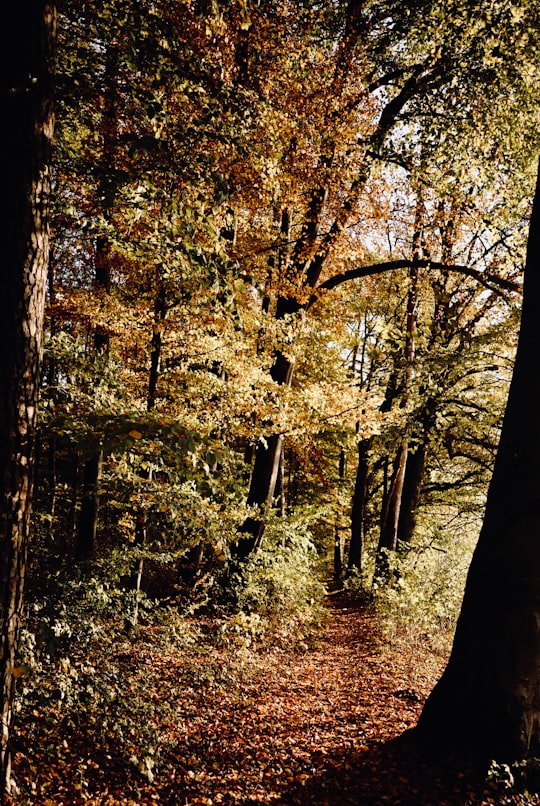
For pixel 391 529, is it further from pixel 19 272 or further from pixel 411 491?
pixel 19 272

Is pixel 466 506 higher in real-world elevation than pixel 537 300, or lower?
lower

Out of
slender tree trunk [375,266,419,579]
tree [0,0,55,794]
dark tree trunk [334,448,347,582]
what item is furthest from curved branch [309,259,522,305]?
dark tree trunk [334,448,347,582]

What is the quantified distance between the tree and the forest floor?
1351mm

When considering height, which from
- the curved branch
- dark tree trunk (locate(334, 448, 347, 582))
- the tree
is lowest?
dark tree trunk (locate(334, 448, 347, 582))

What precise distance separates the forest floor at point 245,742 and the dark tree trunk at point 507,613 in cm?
40

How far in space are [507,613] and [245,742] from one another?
10.9 feet

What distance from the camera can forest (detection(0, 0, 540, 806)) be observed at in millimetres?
3490

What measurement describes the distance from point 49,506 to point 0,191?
15050mm

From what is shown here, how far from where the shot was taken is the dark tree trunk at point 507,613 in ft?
13.9

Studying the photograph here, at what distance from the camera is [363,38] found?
28.7 feet

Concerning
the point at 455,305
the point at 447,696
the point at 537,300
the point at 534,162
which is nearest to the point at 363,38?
the point at 534,162

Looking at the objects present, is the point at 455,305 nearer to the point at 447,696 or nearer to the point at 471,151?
the point at 471,151

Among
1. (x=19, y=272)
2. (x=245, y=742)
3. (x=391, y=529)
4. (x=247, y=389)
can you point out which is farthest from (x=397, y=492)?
(x=19, y=272)

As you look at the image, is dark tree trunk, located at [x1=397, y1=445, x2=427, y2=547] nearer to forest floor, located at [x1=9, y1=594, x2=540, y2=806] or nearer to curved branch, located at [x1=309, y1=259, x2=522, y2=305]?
curved branch, located at [x1=309, y1=259, x2=522, y2=305]
